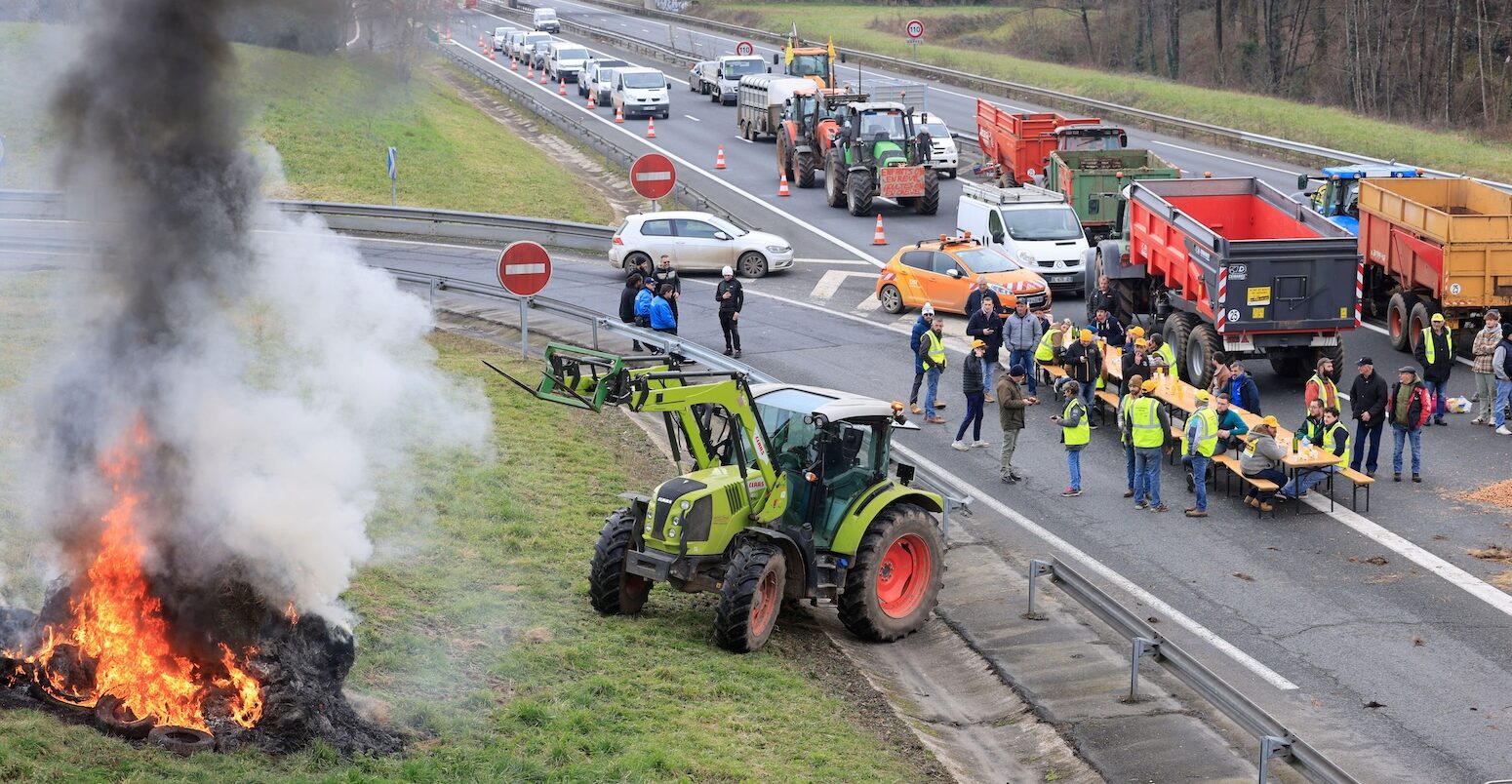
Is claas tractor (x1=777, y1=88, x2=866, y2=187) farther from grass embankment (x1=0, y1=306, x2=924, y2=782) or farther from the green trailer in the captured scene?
grass embankment (x1=0, y1=306, x2=924, y2=782)

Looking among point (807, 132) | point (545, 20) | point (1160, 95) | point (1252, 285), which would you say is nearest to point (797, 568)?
point (1252, 285)

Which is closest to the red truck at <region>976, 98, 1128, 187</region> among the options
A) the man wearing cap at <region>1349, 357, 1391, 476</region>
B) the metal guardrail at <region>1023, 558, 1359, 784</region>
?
the man wearing cap at <region>1349, 357, 1391, 476</region>

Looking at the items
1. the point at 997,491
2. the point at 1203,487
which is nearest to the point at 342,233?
the point at 997,491

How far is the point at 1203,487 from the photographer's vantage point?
18094 mm

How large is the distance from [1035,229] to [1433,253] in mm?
8224

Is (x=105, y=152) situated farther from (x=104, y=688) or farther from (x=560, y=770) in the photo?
(x=560, y=770)

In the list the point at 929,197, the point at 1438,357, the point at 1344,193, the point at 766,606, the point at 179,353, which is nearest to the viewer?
the point at 179,353

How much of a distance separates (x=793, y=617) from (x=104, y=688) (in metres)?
6.44

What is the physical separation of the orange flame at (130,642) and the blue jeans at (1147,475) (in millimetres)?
11389

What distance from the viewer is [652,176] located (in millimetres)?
28516

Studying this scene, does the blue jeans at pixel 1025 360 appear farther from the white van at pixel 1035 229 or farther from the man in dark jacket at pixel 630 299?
Answer: the white van at pixel 1035 229

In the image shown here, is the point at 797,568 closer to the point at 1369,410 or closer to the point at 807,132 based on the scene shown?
the point at 1369,410

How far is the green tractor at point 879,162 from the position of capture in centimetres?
3766

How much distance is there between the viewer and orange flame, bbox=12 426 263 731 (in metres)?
9.88
